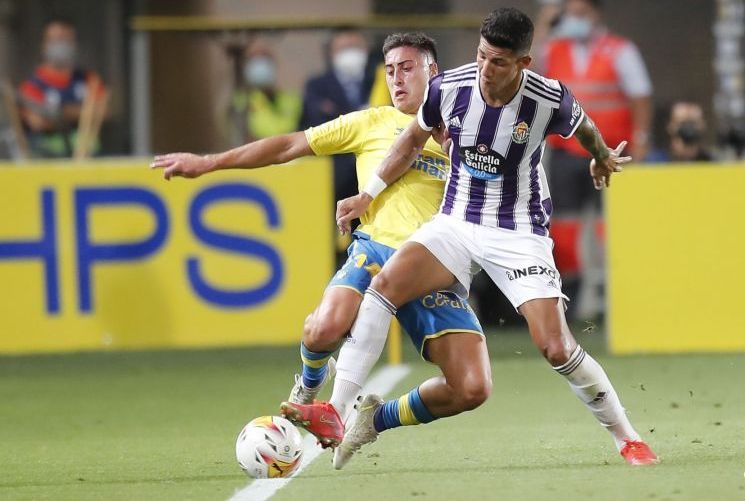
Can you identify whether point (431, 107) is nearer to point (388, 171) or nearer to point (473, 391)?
point (388, 171)

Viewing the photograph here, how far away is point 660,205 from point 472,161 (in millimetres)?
4744

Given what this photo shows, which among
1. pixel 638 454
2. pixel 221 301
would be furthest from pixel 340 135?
pixel 221 301

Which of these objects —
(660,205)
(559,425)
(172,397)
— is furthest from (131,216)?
(559,425)

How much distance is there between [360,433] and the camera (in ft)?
23.2

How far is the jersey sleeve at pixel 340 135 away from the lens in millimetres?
7332

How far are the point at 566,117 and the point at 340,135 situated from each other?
109 centimetres

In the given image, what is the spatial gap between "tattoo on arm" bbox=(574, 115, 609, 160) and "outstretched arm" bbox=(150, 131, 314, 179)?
1.18 meters

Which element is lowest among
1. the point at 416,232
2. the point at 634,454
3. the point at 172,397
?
the point at 172,397

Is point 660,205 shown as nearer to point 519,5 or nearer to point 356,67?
point 356,67

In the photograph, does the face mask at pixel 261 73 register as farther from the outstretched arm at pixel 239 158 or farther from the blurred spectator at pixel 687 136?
the outstretched arm at pixel 239 158

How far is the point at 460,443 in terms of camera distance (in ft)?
25.5

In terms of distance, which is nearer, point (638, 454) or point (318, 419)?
point (318, 419)

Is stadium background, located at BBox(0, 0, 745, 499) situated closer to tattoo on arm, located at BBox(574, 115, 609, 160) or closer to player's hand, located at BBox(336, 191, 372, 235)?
player's hand, located at BBox(336, 191, 372, 235)

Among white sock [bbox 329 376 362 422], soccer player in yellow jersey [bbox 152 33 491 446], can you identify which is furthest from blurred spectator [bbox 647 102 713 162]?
white sock [bbox 329 376 362 422]
